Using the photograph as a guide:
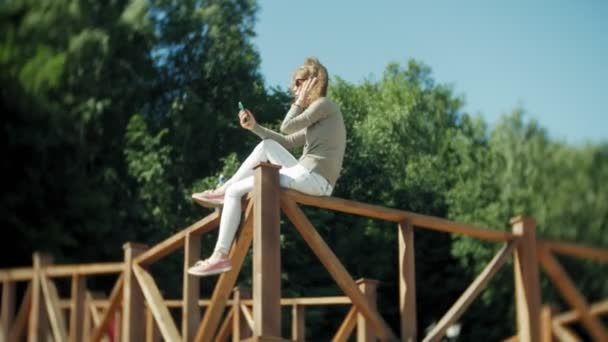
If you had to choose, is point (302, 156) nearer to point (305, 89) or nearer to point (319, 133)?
point (319, 133)

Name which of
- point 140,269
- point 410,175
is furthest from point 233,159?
point 140,269

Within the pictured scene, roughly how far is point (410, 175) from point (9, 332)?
951 centimetres

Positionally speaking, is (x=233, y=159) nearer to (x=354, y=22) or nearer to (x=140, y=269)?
(x=354, y=22)

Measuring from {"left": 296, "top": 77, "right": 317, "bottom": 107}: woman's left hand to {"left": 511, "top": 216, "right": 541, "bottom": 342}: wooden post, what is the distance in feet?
4.20

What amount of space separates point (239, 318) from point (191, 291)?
2.62m

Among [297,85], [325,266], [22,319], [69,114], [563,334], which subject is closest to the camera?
[325,266]

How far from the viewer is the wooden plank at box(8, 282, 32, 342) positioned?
7.35 metres

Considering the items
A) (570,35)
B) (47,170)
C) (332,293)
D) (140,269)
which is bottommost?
(332,293)

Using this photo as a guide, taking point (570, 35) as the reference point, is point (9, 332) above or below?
below

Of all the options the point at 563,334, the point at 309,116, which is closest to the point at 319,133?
the point at 309,116

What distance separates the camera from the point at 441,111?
18391 millimetres

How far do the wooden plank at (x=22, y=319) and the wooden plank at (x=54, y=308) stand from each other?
0.33 m

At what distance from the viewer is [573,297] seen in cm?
490

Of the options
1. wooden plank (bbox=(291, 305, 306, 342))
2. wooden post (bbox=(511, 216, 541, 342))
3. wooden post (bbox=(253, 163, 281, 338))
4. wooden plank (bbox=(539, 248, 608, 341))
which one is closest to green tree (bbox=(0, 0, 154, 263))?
wooden plank (bbox=(291, 305, 306, 342))
